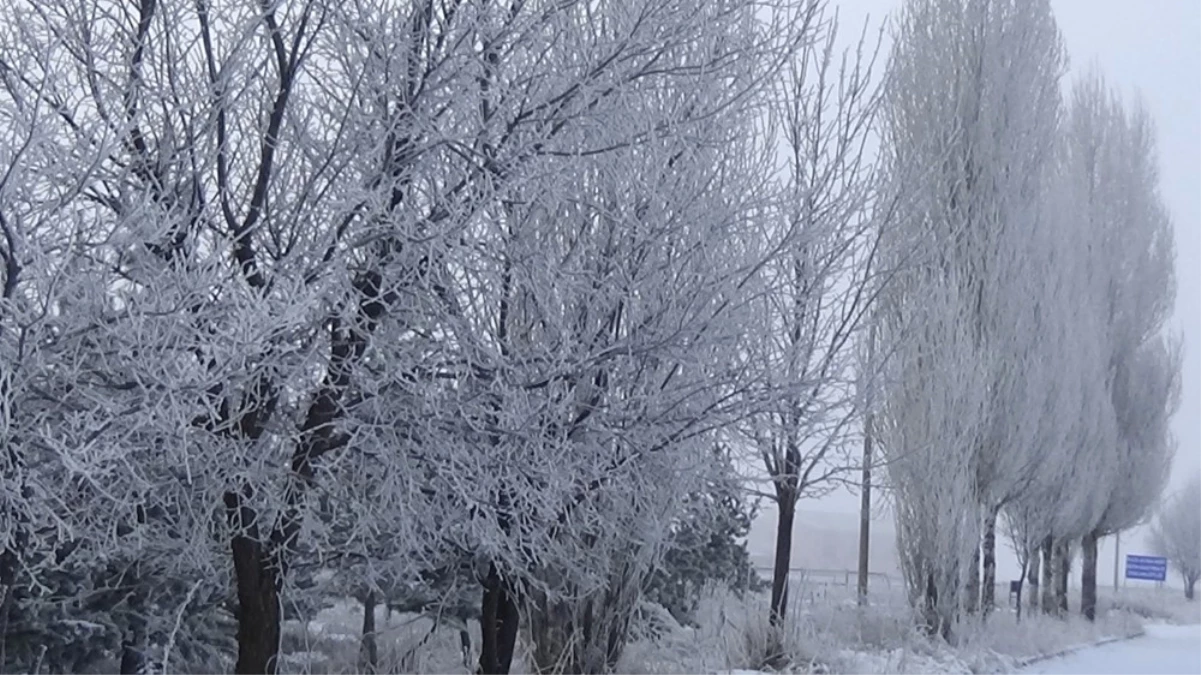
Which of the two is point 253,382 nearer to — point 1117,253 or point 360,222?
point 360,222

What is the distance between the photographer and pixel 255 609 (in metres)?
4.96

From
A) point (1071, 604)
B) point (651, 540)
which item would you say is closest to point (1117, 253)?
point (1071, 604)

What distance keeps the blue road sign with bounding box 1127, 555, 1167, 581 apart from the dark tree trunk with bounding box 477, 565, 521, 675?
30566 mm

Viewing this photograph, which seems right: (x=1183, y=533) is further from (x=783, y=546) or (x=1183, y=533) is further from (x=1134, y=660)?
(x=783, y=546)

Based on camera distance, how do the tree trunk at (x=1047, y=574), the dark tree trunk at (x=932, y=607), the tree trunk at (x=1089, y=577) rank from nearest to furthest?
the dark tree trunk at (x=932, y=607)
the tree trunk at (x=1047, y=574)
the tree trunk at (x=1089, y=577)

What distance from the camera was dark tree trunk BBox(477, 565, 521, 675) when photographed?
595cm

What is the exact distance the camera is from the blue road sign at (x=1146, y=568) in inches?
1309

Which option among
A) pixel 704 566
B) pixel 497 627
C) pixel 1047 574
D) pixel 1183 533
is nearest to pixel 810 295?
pixel 497 627

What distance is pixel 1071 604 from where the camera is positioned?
28672 mm

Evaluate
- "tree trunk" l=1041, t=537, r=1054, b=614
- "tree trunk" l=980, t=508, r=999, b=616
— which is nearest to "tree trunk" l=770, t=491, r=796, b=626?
"tree trunk" l=980, t=508, r=999, b=616

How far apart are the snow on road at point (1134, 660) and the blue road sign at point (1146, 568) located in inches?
494

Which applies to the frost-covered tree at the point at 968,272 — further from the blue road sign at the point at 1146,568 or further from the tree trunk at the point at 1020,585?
the blue road sign at the point at 1146,568

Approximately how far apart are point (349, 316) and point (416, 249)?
33 centimetres

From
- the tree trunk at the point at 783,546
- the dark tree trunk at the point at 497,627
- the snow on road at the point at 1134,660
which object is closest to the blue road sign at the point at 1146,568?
the snow on road at the point at 1134,660
